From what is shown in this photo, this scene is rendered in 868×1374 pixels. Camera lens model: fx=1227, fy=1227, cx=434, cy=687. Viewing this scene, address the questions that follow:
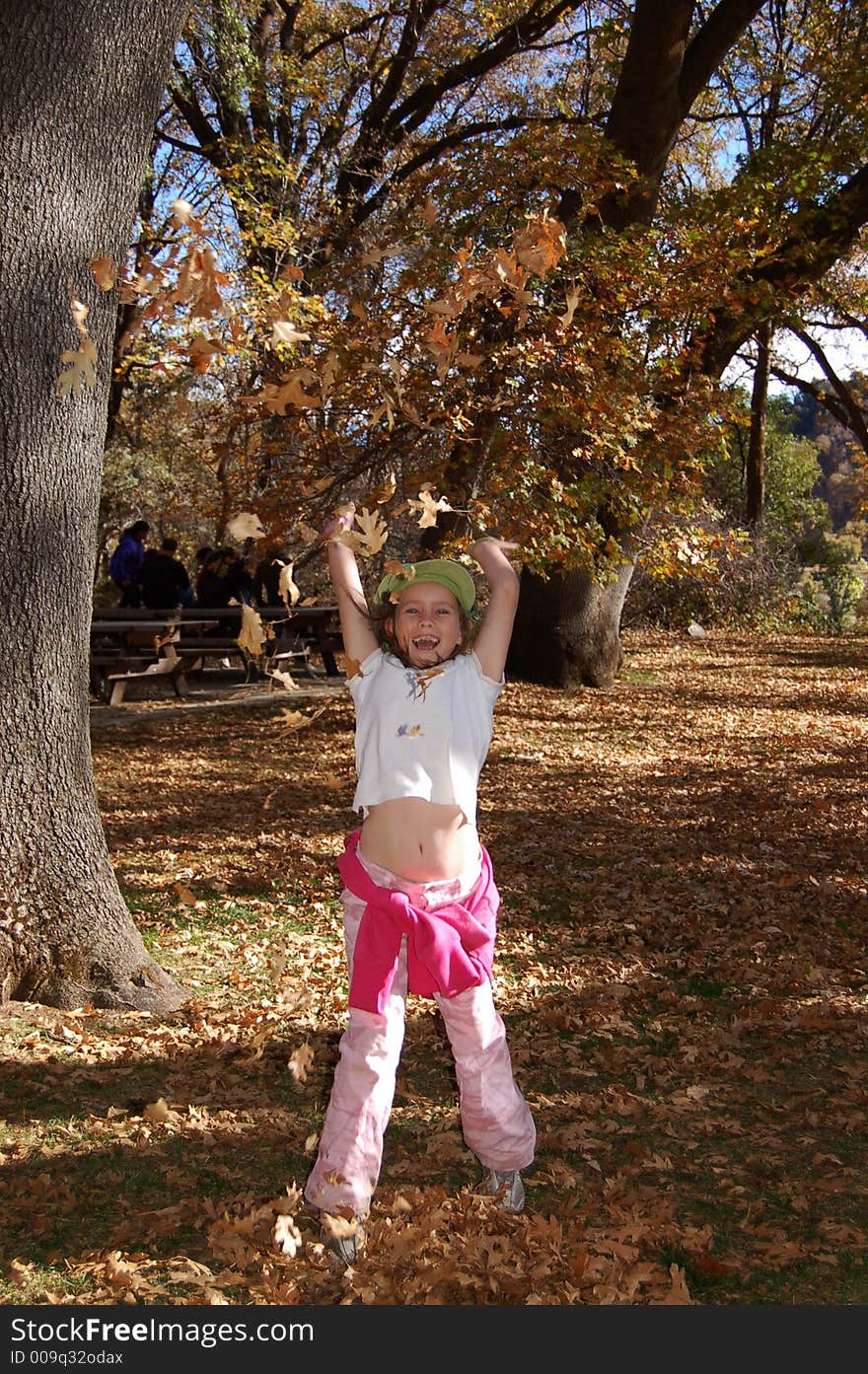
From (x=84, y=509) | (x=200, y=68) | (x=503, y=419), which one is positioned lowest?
(x=84, y=509)

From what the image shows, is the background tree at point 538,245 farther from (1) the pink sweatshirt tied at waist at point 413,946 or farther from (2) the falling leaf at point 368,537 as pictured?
(1) the pink sweatshirt tied at waist at point 413,946

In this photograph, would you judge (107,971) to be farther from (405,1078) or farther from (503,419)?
(503,419)

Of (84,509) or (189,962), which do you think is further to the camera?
(189,962)

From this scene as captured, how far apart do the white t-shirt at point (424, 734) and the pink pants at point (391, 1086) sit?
0.23 m

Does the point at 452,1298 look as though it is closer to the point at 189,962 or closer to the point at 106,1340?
the point at 106,1340

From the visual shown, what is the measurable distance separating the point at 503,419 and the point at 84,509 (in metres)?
5.33

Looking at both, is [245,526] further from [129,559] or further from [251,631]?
[129,559]

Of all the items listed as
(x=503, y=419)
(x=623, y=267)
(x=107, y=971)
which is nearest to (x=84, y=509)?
(x=107, y=971)

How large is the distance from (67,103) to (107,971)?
3.17 m

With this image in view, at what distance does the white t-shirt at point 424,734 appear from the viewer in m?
3.29

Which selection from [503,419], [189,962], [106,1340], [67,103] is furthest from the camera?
[503,419]

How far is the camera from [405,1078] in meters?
4.41

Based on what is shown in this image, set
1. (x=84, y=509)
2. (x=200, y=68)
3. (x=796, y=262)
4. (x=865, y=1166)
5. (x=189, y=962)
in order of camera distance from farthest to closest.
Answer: (x=200, y=68), (x=796, y=262), (x=189, y=962), (x=84, y=509), (x=865, y=1166)

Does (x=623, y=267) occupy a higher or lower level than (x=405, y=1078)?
higher
